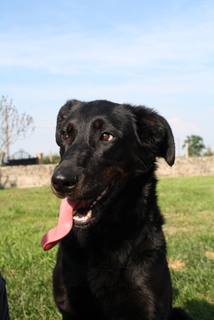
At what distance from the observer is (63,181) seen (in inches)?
92.4

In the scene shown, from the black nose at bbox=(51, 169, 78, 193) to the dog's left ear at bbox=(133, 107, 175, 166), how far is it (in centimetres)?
89

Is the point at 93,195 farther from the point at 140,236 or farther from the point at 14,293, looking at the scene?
the point at 14,293

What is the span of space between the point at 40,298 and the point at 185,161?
936 inches

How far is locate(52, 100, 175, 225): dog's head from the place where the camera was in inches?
97.3

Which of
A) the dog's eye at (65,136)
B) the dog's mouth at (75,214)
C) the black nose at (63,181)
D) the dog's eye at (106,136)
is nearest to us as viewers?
the black nose at (63,181)

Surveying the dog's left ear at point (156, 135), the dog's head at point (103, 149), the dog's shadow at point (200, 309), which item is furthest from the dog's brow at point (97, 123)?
the dog's shadow at point (200, 309)

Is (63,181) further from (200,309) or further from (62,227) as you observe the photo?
(200,309)

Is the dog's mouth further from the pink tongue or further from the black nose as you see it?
the black nose

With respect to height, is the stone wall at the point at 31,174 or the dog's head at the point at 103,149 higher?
the dog's head at the point at 103,149

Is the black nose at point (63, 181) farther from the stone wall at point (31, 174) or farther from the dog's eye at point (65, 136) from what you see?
the stone wall at point (31, 174)

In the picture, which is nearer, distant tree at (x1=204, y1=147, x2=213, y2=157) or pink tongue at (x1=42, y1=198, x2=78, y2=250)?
pink tongue at (x1=42, y1=198, x2=78, y2=250)

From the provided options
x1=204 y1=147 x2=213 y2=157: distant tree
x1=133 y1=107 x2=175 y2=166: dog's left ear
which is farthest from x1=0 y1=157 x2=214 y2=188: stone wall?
x1=133 y1=107 x2=175 y2=166: dog's left ear

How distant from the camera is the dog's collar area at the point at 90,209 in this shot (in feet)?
8.41

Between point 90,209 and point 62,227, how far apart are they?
0.85 ft
